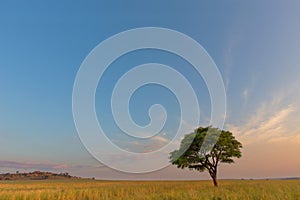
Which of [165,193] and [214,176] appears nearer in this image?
[165,193]

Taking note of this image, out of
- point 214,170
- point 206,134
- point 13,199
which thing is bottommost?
point 13,199

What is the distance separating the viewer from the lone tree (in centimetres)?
3256

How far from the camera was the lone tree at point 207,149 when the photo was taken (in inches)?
1282

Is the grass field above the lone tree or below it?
below

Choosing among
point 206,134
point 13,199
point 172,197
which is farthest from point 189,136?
point 13,199

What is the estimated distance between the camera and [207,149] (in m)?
32.6

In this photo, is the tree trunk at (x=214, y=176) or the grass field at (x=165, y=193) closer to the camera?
the grass field at (x=165, y=193)

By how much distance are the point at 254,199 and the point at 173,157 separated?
20664 millimetres

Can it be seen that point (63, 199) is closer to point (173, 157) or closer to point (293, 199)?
point (293, 199)

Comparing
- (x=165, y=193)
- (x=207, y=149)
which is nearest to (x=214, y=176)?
(x=207, y=149)

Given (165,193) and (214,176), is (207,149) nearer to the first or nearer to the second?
(214,176)

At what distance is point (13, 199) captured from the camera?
58.1ft

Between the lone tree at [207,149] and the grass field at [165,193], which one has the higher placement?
the lone tree at [207,149]

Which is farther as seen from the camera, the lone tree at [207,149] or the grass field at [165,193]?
the lone tree at [207,149]
